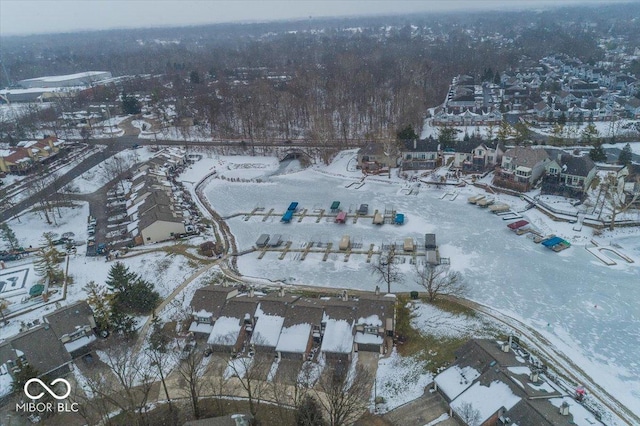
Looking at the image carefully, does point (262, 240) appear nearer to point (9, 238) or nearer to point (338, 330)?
point (338, 330)

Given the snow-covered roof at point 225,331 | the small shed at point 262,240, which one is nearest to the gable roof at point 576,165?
the small shed at point 262,240

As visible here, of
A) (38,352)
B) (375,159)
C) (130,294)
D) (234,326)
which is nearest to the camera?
(38,352)

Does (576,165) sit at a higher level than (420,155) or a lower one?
higher

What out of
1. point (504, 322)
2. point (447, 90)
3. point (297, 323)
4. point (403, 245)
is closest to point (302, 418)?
point (297, 323)

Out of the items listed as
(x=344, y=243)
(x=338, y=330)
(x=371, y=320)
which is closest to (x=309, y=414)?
(x=338, y=330)

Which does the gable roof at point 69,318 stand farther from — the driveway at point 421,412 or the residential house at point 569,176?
the residential house at point 569,176

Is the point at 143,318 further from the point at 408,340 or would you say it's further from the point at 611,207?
the point at 611,207
